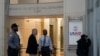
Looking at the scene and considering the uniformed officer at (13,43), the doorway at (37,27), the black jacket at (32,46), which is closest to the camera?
the uniformed officer at (13,43)

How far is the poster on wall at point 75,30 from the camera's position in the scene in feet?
54.7

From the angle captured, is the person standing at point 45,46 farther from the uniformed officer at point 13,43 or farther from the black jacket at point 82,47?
the uniformed officer at point 13,43

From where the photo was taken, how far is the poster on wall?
16672mm

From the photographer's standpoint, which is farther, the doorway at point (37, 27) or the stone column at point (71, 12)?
the doorway at point (37, 27)

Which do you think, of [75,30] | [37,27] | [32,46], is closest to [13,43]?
[32,46]

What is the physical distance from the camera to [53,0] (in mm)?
18156

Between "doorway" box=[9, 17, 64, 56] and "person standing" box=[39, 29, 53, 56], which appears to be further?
"doorway" box=[9, 17, 64, 56]

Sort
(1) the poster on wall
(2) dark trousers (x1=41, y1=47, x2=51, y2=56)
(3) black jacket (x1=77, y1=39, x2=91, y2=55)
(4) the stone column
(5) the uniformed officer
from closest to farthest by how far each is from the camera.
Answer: (5) the uniformed officer
(3) black jacket (x1=77, y1=39, x2=91, y2=55)
(2) dark trousers (x1=41, y1=47, x2=51, y2=56)
(1) the poster on wall
(4) the stone column

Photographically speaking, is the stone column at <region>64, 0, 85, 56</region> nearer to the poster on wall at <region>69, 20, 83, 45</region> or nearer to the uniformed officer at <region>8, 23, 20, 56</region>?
the poster on wall at <region>69, 20, 83, 45</region>

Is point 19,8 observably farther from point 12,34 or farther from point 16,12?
point 12,34

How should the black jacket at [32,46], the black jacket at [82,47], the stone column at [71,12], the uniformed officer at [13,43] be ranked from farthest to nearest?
1. the stone column at [71,12]
2. the black jacket at [32,46]
3. the black jacket at [82,47]
4. the uniformed officer at [13,43]

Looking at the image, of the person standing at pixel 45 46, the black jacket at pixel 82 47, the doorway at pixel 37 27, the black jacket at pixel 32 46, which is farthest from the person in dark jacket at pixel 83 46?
the doorway at pixel 37 27

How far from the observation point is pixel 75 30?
16.7 metres

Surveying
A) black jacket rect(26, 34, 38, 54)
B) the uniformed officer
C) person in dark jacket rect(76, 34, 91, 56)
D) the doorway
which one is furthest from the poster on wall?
the uniformed officer
